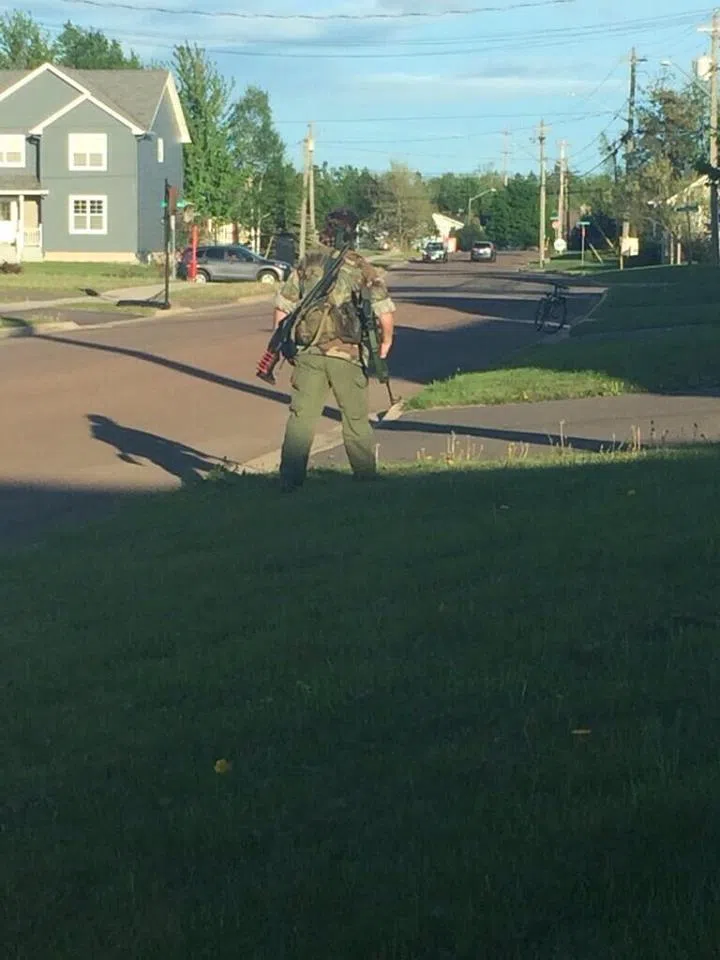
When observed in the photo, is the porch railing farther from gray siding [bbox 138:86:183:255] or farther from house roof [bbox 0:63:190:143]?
house roof [bbox 0:63:190:143]

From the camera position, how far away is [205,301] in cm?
4669

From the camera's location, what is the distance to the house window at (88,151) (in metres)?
72.0

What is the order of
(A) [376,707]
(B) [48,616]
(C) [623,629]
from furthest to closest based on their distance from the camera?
(B) [48,616]
(C) [623,629]
(A) [376,707]

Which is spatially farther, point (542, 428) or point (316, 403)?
point (542, 428)

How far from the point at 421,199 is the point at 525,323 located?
359 feet

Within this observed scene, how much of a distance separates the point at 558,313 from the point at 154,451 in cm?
2066

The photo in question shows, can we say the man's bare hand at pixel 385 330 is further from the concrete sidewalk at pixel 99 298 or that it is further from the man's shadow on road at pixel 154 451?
the concrete sidewalk at pixel 99 298

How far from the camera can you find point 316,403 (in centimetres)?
1057

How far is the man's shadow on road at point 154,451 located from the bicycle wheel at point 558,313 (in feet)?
56.7

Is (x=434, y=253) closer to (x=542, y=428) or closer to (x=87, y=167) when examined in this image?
(x=87, y=167)

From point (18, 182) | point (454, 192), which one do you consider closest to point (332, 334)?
point (18, 182)

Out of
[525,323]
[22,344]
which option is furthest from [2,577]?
[525,323]

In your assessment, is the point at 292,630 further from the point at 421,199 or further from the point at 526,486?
the point at 421,199

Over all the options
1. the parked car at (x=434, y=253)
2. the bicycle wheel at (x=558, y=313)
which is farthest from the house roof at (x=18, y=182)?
the bicycle wheel at (x=558, y=313)
